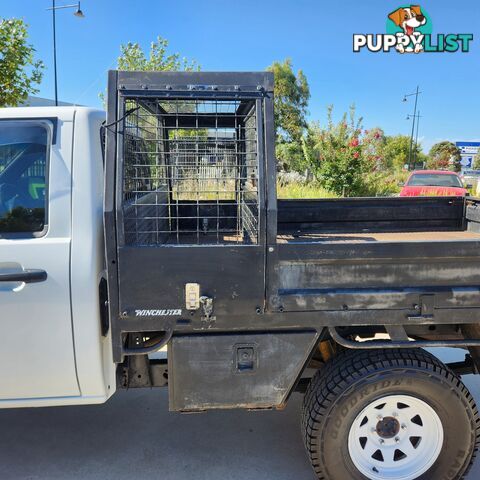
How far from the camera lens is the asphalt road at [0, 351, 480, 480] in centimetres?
278

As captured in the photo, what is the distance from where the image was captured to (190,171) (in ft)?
10.3

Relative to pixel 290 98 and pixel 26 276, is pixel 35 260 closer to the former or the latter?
pixel 26 276

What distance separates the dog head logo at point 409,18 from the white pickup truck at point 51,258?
15.6 meters

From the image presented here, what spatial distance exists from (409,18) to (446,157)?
43489 millimetres

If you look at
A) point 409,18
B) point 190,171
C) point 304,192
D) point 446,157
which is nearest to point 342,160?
point 304,192

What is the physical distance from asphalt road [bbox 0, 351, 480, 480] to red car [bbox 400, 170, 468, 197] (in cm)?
923

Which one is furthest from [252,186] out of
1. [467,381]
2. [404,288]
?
[467,381]

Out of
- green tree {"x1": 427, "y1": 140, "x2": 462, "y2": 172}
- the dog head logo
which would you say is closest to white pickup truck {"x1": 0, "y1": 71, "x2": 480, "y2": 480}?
the dog head logo

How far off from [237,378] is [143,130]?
1549 millimetres

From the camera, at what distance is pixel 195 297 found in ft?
7.13

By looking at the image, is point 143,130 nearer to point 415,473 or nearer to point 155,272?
point 155,272

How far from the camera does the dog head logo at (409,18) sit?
49.0 feet

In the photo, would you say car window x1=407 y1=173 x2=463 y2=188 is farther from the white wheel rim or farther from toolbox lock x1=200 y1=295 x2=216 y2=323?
toolbox lock x1=200 y1=295 x2=216 y2=323

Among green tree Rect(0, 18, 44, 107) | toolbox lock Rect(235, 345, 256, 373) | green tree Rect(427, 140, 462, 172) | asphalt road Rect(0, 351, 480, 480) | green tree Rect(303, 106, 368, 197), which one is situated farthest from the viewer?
green tree Rect(427, 140, 462, 172)
